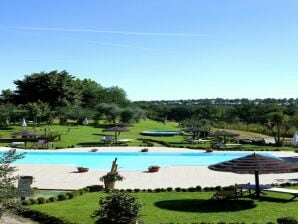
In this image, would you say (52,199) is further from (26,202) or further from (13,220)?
(13,220)

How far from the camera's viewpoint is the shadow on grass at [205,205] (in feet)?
59.8

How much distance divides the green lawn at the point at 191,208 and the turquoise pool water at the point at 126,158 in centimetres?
1543

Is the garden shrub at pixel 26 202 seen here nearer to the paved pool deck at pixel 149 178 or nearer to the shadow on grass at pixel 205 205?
the paved pool deck at pixel 149 178

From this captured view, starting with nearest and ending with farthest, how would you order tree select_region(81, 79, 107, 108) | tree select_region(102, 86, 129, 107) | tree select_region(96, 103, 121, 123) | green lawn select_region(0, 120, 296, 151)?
green lawn select_region(0, 120, 296, 151), tree select_region(96, 103, 121, 123), tree select_region(81, 79, 107, 108), tree select_region(102, 86, 129, 107)

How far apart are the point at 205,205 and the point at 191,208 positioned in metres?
0.92

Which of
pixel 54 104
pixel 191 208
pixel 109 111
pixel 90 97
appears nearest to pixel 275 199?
pixel 191 208

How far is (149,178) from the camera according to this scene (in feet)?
92.2

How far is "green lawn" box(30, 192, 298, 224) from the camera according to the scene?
647 inches

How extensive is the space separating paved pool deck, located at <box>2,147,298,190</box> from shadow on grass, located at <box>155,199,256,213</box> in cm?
494

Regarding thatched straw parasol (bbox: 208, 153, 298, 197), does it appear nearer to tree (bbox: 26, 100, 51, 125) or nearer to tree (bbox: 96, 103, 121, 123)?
tree (bbox: 26, 100, 51, 125)

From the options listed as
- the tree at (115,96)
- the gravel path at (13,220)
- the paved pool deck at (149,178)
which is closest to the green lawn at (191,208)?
the gravel path at (13,220)

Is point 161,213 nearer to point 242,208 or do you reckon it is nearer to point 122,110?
point 242,208

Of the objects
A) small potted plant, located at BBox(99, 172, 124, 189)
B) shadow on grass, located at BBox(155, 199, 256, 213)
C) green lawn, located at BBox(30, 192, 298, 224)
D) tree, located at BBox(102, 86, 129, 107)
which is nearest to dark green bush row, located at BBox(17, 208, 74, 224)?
green lawn, located at BBox(30, 192, 298, 224)

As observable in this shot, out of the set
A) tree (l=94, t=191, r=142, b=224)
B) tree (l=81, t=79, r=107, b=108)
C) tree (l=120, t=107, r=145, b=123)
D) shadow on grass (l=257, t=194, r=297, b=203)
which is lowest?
shadow on grass (l=257, t=194, r=297, b=203)
